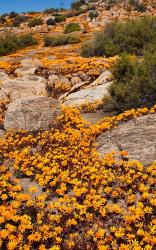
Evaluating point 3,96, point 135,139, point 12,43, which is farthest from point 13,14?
point 135,139

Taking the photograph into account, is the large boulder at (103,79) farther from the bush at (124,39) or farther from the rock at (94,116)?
the bush at (124,39)

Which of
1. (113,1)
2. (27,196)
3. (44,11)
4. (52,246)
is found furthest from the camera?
(44,11)

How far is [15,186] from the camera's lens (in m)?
Answer: 8.71

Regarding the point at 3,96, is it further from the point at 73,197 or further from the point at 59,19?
the point at 59,19

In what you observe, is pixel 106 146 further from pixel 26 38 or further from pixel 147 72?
pixel 26 38

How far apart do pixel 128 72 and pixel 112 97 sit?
191 centimetres

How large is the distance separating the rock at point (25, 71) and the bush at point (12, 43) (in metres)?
11.9

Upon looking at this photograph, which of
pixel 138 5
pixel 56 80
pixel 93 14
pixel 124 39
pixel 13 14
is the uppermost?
pixel 56 80

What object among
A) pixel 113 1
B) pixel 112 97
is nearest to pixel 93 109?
pixel 112 97

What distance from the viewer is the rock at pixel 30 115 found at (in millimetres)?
12091

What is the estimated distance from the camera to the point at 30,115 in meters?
Result: 12.2

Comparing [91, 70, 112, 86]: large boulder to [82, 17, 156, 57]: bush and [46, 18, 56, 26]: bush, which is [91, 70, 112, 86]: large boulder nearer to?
[82, 17, 156, 57]: bush

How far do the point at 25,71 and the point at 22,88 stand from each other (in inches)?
149

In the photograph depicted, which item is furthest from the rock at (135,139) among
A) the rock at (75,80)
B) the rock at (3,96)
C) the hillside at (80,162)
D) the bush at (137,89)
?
the rock at (75,80)
